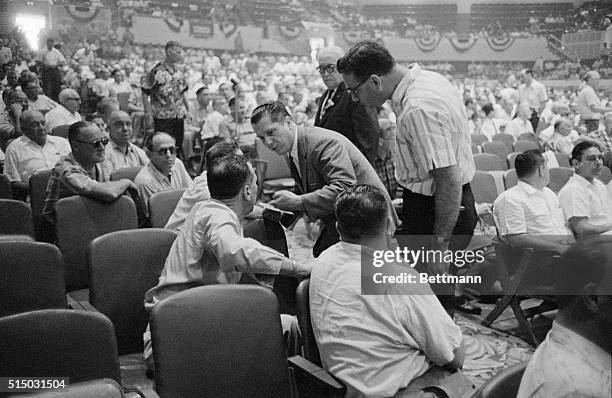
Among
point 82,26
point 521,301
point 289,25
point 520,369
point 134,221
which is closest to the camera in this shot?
point 520,369

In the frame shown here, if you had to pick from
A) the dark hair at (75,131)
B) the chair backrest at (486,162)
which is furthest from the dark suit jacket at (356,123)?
the chair backrest at (486,162)

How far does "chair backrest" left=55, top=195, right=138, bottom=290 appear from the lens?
283 cm

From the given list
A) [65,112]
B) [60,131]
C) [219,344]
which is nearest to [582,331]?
[219,344]

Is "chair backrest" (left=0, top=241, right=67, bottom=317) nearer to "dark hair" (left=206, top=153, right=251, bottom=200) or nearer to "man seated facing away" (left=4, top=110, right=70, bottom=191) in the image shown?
"dark hair" (left=206, top=153, right=251, bottom=200)

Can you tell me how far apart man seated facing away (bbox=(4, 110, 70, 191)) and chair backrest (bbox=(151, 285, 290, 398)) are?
3.11 m

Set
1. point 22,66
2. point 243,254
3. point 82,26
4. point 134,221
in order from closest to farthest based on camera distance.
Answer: point 243,254
point 134,221
point 22,66
point 82,26

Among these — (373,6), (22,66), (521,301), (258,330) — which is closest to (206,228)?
(258,330)

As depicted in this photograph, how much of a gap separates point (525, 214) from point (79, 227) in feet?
7.95

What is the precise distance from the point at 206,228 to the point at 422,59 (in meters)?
20.6

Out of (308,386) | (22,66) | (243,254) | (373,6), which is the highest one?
(373,6)

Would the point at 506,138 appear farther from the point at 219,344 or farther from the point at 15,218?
the point at 219,344

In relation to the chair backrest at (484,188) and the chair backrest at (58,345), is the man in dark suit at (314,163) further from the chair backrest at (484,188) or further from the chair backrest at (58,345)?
the chair backrest at (484,188)

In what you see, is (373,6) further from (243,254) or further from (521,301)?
(243,254)

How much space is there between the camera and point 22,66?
10.4 metres
